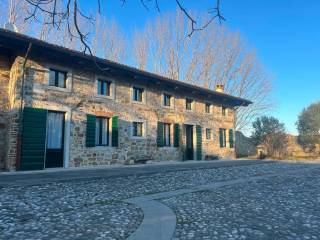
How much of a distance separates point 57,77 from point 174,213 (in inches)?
362

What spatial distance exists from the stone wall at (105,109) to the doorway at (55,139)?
13.8 inches

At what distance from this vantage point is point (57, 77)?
12125 millimetres

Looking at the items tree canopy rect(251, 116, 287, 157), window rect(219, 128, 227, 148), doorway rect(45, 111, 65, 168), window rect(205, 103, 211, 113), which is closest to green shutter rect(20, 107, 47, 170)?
doorway rect(45, 111, 65, 168)

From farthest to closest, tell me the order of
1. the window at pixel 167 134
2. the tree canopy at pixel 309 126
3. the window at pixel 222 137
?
1. the tree canopy at pixel 309 126
2. the window at pixel 222 137
3. the window at pixel 167 134

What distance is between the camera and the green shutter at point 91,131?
41.4 feet

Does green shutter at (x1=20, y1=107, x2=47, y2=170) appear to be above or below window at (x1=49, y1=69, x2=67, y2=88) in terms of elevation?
below

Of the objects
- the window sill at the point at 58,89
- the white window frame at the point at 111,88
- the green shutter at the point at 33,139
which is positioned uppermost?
the white window frame at the point at 111,88

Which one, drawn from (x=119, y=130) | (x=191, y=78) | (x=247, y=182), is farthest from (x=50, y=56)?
(x=191, y=78)

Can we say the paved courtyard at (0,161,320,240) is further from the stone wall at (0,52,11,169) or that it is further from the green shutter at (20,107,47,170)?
the stone wall at (0,52,11,169)

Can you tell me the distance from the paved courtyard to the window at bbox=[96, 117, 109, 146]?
5668mm

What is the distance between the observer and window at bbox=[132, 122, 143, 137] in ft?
49.3

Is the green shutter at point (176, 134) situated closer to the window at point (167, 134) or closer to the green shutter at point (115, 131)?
the window at point (167, 134)

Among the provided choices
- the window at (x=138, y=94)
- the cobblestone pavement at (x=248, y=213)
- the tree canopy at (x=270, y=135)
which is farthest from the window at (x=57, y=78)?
the tree canopy at (x=270, y=135)

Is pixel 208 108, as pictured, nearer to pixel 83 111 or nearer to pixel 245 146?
pixel 245 146
